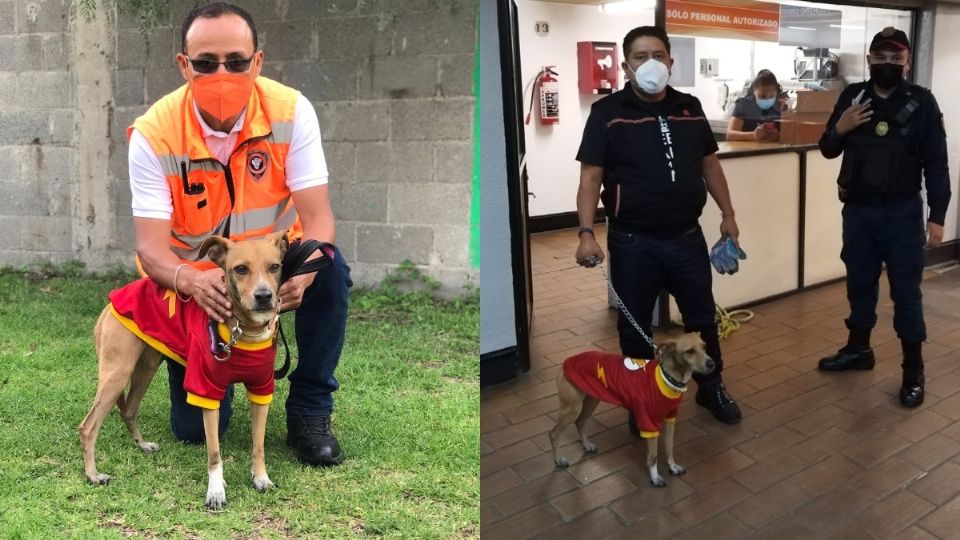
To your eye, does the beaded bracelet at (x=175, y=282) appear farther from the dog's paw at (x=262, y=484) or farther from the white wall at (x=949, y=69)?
the white wall at (x=949, y=69)

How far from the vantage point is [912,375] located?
3.20 metres

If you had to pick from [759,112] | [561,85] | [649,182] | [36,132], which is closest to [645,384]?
[649,182]

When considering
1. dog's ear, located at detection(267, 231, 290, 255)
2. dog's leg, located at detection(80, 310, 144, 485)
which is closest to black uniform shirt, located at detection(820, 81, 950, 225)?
dog's ear, located at detection(267, 231, 290, 255)

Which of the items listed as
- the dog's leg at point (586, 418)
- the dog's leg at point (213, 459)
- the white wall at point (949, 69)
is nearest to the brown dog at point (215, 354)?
the dog's leg at point (213, 459)

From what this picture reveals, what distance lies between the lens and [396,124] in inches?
150

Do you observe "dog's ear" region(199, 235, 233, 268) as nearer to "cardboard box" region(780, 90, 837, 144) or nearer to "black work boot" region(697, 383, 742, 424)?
"black work boot" region(697, 383, 742, 424)

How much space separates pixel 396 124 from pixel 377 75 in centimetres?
23

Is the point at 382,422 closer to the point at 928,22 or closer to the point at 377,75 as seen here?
the point at 377,75

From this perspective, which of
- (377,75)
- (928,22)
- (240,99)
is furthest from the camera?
(928,22)

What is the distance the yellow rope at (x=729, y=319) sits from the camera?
4.11m

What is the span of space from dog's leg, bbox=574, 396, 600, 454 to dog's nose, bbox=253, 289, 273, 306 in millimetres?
1182

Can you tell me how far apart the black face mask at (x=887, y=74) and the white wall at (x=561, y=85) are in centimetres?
379

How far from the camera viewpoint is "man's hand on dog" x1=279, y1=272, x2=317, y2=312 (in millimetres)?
2131

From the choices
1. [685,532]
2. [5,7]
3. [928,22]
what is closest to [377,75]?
[5,7]
